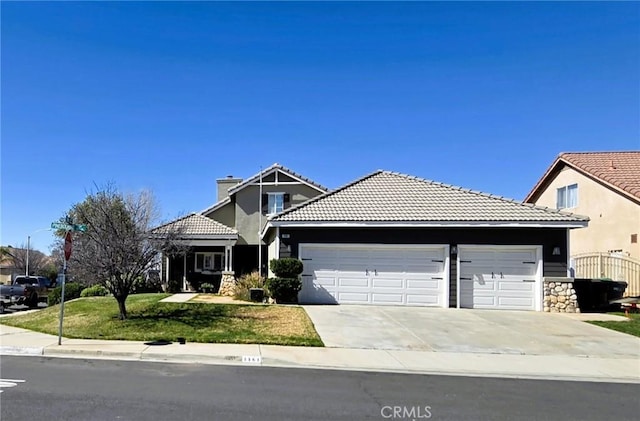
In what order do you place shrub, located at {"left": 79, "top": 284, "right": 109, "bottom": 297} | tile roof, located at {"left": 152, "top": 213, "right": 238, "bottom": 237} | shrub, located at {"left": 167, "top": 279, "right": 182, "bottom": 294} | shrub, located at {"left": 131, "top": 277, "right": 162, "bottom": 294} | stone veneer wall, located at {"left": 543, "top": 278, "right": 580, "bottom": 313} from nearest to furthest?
stone veneer wall, located at {"left": 543, "top": 278, "right": 580, "bottom": 313}, shrub, located at {"left": 79, "top": 284, "right": 109, "bottom": 297}, shrub, located at {"left": 131, "top": 277, "right": 162, "bottom": 294}, shrub, located at {"left": 167, "top": 279, "right": 182, "bottom": 294}, tile roof, located at {"left": 152, "top": 213, "right": 238, "bottom": 237}

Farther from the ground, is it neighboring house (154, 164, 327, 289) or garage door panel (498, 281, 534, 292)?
neighboring house (154, 164, 327, 289)

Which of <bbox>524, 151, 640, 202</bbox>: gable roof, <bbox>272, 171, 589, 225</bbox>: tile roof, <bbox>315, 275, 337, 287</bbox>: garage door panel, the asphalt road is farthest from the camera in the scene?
<bbox>524, 151, 640, 202</bbox>: gable roof

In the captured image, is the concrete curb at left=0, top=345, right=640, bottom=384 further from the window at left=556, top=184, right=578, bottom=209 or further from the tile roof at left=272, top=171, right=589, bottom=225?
the window at left=556, top=184, right=578, bottom=209

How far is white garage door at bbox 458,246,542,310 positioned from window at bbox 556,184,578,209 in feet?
41.4

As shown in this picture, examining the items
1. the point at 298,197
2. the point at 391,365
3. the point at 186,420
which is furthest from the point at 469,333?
the point at 298,197

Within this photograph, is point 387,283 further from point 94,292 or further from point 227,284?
point 94,292

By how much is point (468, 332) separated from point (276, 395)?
7409 millimetres

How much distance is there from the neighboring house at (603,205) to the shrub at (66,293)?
25.6 metres

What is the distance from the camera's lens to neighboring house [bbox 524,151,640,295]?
74.6 ft

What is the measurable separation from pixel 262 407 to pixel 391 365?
3607mm

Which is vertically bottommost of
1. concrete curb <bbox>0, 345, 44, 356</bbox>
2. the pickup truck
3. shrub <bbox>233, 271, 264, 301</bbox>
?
the pickup truck

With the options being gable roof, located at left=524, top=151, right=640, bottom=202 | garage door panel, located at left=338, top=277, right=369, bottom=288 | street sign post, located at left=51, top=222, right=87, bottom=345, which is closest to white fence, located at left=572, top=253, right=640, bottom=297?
gable roof, located at left=524, top=151, right=640, bottom=202

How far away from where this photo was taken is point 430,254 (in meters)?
18.0

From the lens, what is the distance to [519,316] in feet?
51.7
